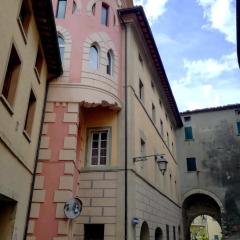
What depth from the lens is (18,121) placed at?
8797 mm

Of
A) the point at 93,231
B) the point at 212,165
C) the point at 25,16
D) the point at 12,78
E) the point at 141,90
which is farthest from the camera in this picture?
the point at 212,165

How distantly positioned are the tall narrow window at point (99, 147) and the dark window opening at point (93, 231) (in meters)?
2.39

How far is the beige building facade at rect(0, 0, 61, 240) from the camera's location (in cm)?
766

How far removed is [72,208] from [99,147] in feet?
11.4

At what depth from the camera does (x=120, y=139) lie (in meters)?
12.8

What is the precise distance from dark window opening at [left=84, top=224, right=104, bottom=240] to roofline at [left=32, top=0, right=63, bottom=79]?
5992 millimetres

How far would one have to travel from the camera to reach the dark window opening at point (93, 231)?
38.1ft

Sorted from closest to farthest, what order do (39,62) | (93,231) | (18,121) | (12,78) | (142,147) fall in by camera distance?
(12,78) → (18,121) → (39,62) → (93,231) → (142,147)

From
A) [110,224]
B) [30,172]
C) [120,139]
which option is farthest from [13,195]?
[120,139]

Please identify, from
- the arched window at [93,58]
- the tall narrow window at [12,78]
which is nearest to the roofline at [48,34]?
the arched window at [93,58]

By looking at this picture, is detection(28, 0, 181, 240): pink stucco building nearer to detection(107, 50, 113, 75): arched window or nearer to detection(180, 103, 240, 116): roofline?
detection(107, 50, 113, 75): arched window

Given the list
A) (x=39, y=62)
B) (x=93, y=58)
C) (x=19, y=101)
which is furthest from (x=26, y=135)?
(x=93, y=58)

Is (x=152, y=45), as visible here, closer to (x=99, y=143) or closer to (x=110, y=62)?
(x=110, y=62)

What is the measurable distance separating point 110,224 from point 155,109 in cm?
961
